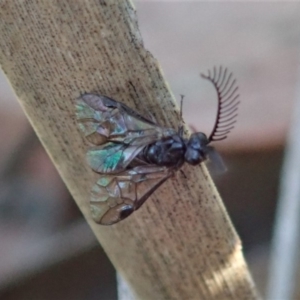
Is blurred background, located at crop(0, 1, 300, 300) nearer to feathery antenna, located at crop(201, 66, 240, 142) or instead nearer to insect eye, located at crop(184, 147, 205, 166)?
feathery antenna, located at crop(201, 66, 240, 142)

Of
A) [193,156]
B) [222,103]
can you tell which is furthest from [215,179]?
[193,156]

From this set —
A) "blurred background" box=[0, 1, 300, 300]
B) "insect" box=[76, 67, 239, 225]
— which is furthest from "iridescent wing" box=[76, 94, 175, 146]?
"blurred background" box=[0, 1, 300, 300]

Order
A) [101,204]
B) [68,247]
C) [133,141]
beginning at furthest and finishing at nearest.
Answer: [68,247], [133,141], [101,204]

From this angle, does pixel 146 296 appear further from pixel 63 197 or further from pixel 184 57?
pixel 184 57

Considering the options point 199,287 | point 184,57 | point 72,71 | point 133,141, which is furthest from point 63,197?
point 72,71

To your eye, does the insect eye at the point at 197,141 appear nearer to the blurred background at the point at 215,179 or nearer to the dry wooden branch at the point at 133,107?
the dry wooden branch at the point at 133,107

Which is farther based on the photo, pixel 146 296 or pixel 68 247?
pixel 68 247

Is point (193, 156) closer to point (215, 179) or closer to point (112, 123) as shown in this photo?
point (112, 123)
